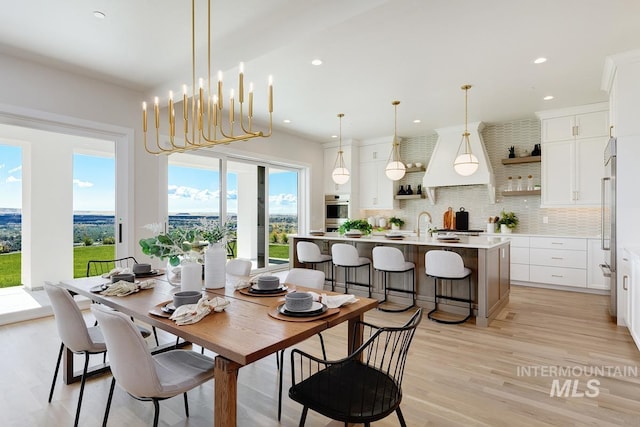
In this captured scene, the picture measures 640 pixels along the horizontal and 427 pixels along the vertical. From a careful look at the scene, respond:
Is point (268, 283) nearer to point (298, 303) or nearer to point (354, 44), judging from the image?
point (298, 303)

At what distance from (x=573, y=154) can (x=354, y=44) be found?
4.16 meters

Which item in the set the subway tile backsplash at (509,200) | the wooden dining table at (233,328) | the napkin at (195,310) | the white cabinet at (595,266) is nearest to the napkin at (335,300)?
the wooden dining table at (233,328)

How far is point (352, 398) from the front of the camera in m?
1.47

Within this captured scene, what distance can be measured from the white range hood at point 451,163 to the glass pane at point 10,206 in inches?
258

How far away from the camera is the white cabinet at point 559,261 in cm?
509

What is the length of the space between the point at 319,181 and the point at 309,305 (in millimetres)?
6139

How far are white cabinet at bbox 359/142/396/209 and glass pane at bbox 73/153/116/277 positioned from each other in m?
4.88

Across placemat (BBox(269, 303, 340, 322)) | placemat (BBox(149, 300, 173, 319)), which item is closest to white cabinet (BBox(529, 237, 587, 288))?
placemat (BBox(269, 303, 340, 322))

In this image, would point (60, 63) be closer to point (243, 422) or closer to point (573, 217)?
point (243, 422)

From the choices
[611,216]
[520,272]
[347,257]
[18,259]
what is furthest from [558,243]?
[18,259]

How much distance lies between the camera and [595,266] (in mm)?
4977

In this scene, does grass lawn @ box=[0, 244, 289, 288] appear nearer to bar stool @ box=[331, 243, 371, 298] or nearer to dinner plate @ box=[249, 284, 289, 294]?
bar stool @ box=[331, 243, 371, 298]

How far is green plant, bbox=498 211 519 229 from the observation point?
5.93 m

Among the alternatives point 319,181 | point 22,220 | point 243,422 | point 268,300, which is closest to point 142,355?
point 268,300
